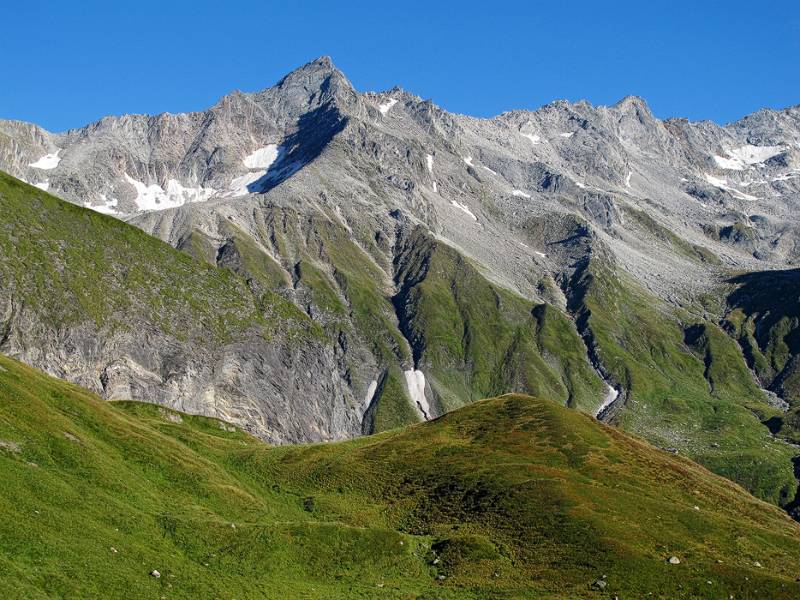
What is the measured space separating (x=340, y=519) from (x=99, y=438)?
27192 mm

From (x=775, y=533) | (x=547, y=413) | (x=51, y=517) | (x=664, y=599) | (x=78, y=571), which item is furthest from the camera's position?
(x=547, y=413)

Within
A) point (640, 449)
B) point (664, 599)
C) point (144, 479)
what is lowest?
point (664, 599)

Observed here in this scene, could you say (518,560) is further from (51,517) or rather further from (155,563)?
(51,517)

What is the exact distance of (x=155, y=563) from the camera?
190 ft

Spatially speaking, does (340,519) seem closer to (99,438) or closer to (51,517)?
(99,438)

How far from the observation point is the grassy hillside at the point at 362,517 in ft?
191

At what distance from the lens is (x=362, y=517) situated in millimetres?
86688

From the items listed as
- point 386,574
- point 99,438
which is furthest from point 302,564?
point 99,438

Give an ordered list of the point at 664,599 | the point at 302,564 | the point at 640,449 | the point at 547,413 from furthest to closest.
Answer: the point at 547,413, the point at 640,449, the point at 302,564, the point at 664,599

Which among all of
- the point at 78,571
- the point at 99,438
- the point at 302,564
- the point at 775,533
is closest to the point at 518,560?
the point at 302,564

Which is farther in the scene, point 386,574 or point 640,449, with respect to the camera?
point 640,449

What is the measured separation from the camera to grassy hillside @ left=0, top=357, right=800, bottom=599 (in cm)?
5819

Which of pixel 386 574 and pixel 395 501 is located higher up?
pixel 395 501

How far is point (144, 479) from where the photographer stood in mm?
77688
